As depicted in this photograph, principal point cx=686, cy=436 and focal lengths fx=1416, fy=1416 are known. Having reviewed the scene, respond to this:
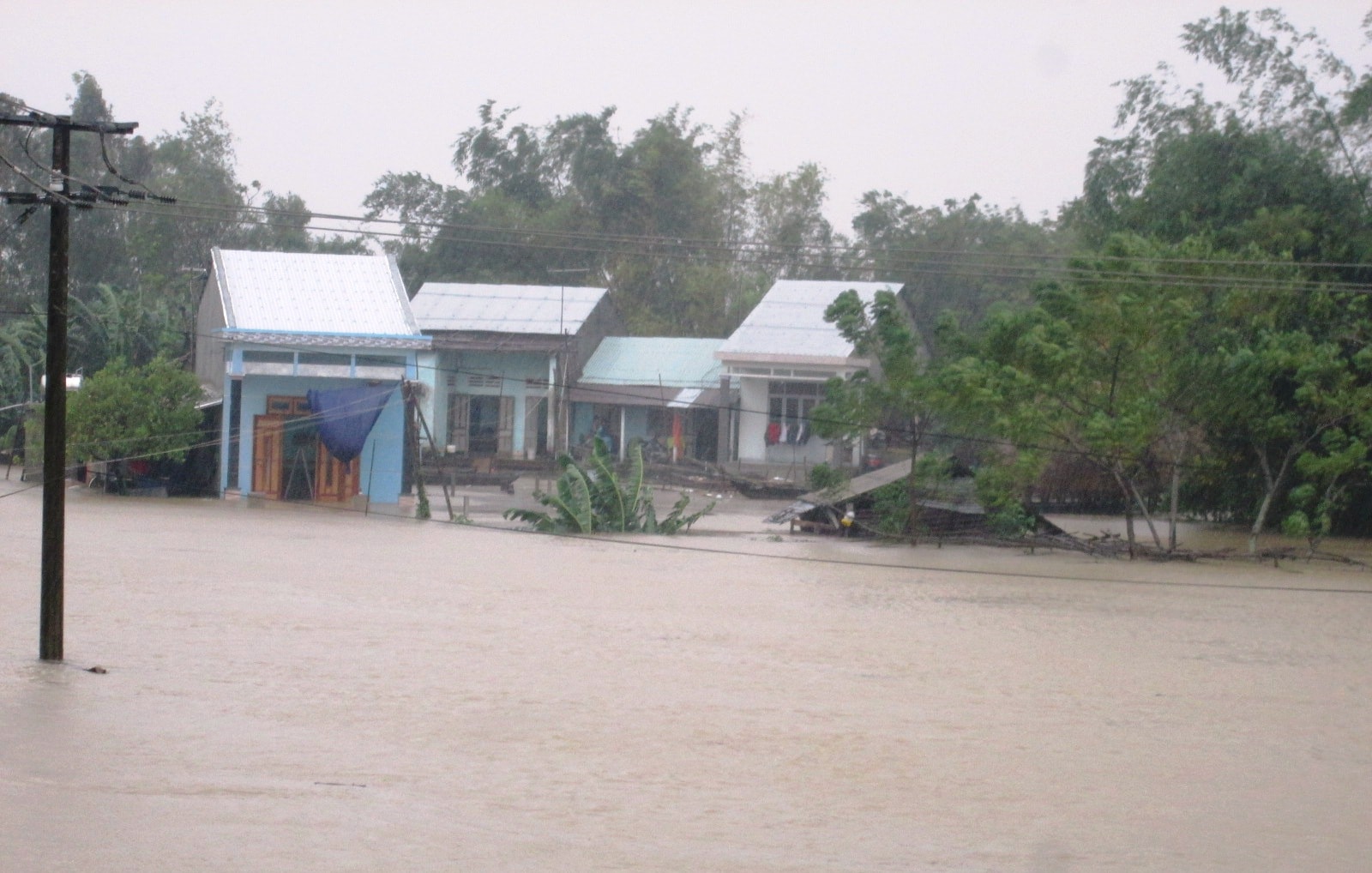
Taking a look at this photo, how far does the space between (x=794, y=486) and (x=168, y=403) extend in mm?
14882

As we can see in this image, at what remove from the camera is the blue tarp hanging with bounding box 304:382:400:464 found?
28.2 m

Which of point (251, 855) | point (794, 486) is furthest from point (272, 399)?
point (251, 855)

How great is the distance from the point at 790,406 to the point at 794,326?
88.8 inches

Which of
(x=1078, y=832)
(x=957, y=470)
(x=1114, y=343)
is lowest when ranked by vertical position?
(x=1078, y=832)

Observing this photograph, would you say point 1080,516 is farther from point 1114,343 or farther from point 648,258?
point 648,258

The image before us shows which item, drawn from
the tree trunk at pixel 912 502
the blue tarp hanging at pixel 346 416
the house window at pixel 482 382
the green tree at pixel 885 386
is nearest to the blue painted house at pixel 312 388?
the blue tarp hanging at pixel 346 416

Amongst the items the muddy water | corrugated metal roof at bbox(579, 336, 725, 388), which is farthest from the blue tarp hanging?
corrugated metal roof at bbox(579, 336, 725, 388)

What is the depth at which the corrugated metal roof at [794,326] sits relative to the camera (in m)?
37.9

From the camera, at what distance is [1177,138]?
28812 millimetres

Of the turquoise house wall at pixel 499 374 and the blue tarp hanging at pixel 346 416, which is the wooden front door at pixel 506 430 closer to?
the turquoise house wall at pixel 499 374

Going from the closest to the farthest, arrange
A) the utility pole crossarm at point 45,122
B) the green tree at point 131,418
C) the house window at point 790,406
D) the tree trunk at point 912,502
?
the utility pole crossarm at point 45,122 < the tree trunk at point 912,502 < the green tree at point 131,418 < the house window at point 790,406

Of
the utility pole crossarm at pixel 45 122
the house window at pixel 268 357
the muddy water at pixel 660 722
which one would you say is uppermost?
the utility pole crossarm at pixel 45 122

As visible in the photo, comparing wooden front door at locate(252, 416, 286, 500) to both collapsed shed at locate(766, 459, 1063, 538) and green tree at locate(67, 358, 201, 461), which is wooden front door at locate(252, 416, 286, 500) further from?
collapsed shed at locate(766, 459, 1063, 538)

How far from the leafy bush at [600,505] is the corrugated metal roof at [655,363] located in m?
12.7
